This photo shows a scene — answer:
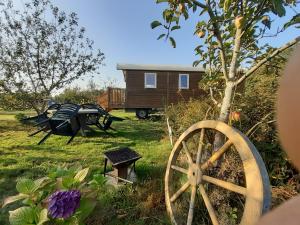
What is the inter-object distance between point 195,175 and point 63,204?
107 centimetres

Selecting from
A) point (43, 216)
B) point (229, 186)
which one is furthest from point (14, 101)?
point (229, 186)

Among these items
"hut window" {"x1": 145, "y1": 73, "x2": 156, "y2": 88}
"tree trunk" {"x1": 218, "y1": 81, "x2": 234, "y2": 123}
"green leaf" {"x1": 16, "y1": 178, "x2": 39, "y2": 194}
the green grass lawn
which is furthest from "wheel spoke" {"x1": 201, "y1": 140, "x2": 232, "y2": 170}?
"hut window" {"x1": 145, "y1": 73, "x2": 156, "y2": 88}

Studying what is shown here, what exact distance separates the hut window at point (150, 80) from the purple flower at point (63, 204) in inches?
625

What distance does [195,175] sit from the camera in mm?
2248

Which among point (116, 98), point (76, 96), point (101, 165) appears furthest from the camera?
point (76, 96)

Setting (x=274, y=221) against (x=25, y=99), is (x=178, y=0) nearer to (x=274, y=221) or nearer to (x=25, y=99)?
(x=274, y=221)

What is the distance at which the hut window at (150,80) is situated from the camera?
17594 mm

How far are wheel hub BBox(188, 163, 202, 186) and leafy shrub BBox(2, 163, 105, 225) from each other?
0.83m

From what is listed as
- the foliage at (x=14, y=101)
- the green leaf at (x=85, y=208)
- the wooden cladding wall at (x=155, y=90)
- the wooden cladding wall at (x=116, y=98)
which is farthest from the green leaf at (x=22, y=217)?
the wooden cladding wall at (x=116, y=98)

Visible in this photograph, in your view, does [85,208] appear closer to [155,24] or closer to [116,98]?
[155,24]

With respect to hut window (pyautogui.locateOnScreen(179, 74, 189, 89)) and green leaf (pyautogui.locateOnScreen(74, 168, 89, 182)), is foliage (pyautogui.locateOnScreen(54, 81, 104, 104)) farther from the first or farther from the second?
green leaf (pyautogui.locateOnScreen(74, 168, 89, 182))

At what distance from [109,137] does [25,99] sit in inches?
227

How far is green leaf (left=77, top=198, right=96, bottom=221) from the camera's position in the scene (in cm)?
208

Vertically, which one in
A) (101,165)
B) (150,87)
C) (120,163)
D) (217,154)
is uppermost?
(150,87)
